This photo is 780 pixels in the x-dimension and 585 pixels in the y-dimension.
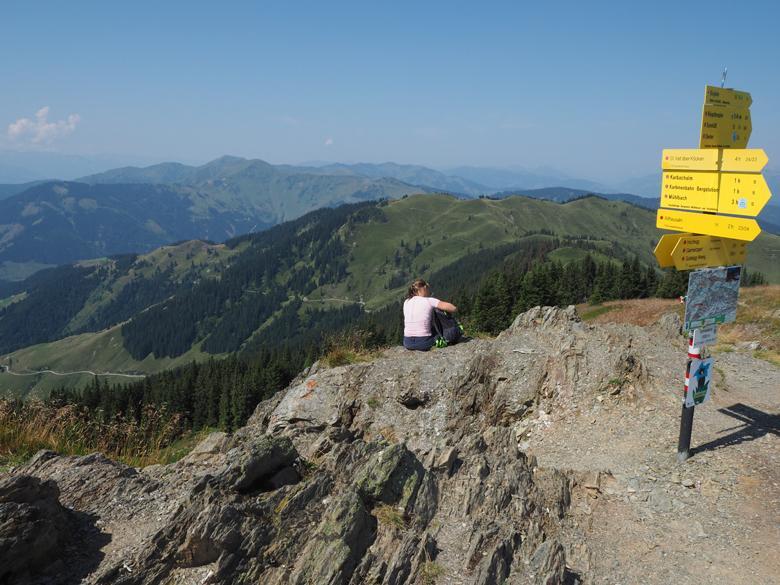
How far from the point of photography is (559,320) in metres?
21.5

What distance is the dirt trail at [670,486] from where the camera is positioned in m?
8.91

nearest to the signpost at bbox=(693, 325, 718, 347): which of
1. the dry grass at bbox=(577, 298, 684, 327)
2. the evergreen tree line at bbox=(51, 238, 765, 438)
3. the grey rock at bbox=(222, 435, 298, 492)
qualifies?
the grey rock at bbox=(222, 435, 298, 492)

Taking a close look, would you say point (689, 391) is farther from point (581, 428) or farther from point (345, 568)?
point (345, 568)

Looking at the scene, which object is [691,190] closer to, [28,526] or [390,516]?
[390,516]

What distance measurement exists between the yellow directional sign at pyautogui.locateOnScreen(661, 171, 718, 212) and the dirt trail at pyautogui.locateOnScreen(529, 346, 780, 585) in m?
6.20

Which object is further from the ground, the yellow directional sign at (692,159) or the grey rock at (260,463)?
the yellow directional sign at (692,159)

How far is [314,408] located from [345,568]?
8.76 m

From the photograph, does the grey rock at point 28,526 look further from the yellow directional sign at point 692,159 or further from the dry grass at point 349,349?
the yellow directional sign at point 692,159

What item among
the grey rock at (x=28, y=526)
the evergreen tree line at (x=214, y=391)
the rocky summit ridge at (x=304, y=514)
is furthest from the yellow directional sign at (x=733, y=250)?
the evergreen tree line at (x=214, y=391)

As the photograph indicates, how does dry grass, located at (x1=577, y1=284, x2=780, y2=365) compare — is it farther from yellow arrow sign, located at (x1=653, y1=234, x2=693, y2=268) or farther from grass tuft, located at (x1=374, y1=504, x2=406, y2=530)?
grass tuft, located at (x1=374, y1=504, x2=406, y2=530)

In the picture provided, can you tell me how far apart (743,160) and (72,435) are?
54.2ft

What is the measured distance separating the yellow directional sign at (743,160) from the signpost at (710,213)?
17 millimetres

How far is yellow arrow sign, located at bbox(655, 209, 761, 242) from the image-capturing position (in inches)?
392

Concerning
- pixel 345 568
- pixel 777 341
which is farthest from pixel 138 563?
pixel 777 341
